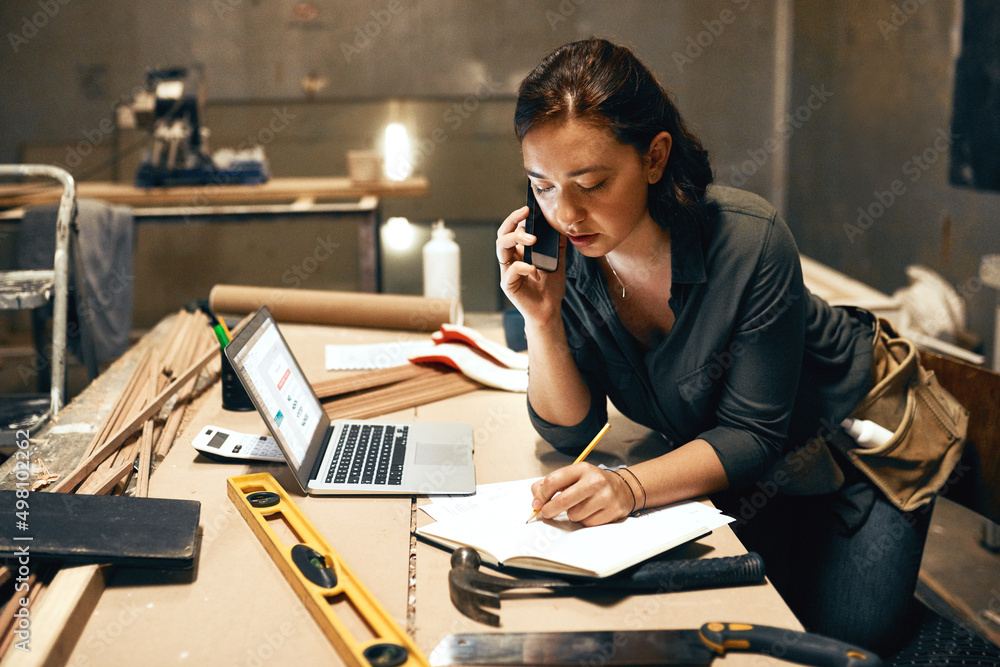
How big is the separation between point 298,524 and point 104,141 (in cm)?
554

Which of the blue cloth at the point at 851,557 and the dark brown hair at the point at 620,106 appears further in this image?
the blue cloth at the point at 851,557

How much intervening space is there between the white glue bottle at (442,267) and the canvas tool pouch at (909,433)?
1275 millimetres

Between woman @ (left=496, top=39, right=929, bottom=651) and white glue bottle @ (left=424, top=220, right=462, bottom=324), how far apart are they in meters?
0.98

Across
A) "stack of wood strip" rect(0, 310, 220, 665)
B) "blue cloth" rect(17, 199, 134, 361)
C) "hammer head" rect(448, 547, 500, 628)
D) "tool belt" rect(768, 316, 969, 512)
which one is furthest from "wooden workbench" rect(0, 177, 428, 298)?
"hammer head" rect(448, 547, 500, 628)

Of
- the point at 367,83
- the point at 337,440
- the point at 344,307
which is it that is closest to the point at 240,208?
the point at 344,307

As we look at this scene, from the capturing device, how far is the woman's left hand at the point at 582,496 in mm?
1096

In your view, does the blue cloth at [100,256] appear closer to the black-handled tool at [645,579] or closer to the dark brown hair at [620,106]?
the dark brown hair at [620,106]

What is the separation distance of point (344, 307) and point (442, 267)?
1.08 feet

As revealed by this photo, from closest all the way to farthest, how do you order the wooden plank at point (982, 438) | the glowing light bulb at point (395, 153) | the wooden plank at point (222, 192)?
the wooden plank at point (982, 438) < the wooden plank at point (222, 192) < the glowing light bulb at point (395, 153)

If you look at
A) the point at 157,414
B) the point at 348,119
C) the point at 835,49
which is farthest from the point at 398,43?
the point at 157,414

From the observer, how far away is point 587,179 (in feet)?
4.00

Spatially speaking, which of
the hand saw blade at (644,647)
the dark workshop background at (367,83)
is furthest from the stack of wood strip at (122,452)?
the dark workshop background at (367,83)

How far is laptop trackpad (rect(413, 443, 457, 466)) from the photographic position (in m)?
1.35

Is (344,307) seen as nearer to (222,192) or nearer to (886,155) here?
(222,192)
